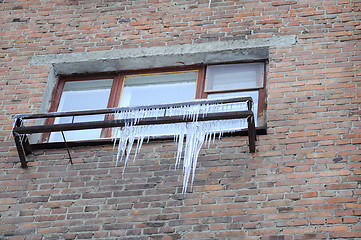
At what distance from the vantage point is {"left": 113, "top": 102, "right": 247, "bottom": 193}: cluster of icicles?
7.29 m

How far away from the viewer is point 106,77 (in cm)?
899

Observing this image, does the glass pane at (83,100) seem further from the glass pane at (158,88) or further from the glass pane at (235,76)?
the glass pane at (235,76)

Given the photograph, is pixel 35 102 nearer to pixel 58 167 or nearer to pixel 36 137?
pixel 36 137

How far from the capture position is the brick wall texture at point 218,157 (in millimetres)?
6852

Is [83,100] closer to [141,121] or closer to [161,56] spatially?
[161,56]

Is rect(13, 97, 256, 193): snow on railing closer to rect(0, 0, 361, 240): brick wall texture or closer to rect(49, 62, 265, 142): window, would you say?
rect(0, 0, 361, 240): brick wall texture

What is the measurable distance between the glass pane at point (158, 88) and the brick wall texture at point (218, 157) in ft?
1.50

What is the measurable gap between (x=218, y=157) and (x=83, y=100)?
2254 mm

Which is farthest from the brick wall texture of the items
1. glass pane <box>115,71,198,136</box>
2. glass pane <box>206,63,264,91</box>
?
glass pane <box>115,71,198,136</box>

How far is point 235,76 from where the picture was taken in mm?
8594

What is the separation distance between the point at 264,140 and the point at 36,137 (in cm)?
286

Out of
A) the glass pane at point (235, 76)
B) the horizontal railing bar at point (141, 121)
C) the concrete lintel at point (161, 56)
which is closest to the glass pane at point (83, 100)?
the concrete lintel at point (161, 56)

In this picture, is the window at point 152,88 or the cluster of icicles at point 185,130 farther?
the window at point 152,88


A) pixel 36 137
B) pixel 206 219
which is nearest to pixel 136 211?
pixel 206 219
